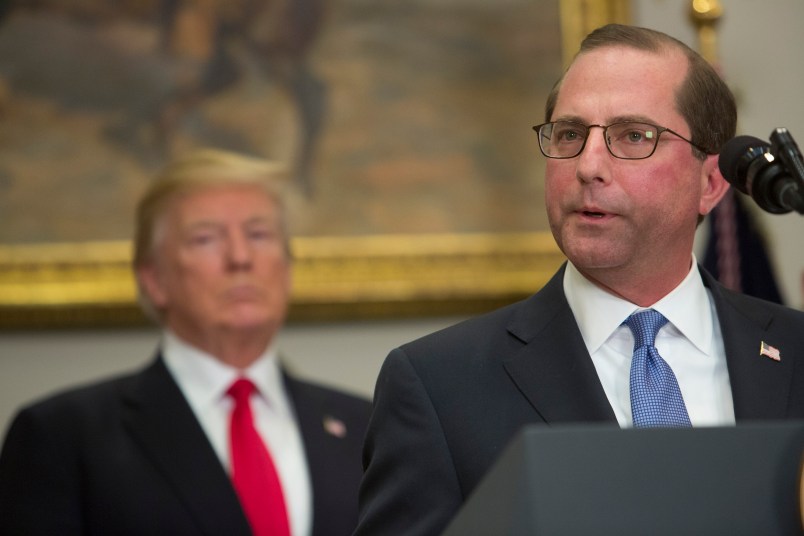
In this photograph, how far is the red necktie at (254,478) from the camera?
14.0 ft

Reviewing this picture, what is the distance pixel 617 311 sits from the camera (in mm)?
2855

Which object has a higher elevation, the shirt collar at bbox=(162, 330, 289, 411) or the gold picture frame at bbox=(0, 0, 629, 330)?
the gold picture frame at bbox=(0, 0, 629, 330)

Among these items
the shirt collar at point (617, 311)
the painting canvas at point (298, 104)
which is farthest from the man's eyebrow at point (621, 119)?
the painting canvas at point (298, 104)

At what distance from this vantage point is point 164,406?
14.6ft

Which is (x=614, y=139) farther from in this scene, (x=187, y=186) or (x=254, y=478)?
(x=187, y=186)

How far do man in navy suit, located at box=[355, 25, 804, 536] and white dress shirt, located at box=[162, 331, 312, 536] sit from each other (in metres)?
1.74

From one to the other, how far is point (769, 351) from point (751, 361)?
0.07 meters

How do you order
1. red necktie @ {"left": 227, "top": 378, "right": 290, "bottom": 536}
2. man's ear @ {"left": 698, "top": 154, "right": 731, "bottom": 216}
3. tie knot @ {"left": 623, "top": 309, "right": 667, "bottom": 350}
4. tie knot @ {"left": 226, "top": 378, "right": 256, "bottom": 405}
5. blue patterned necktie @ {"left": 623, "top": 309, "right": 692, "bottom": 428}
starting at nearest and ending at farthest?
1. blue patterned necktie @ {"left": 623, "top": 309, "right": 692, "bottom": 428}
2. tie knot @ {"left": 623, "top": 309, "right": 667, "bottom": 350}
3. man's ear @ {"left": 698, "top": 154, "right": 731, "bottom": 216}
4. red necktie @ {"left": 227, "top": 378, "right": 290, "bottom": 536}
5. tie knot @ {"left": 226, "top": 378, "right": 256, "bottom": 405}

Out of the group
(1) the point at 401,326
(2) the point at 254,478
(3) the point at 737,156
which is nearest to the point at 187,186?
(2) the point at 254,478

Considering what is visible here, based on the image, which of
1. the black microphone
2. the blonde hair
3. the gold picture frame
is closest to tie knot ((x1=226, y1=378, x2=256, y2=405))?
the blonde hair

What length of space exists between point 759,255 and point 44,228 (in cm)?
286

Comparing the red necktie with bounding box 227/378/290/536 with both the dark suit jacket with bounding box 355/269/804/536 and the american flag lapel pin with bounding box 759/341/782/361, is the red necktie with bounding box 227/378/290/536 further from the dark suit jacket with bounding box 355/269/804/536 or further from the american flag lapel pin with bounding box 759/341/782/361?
the american flag lapel pin with bounding box 759/341/782/361

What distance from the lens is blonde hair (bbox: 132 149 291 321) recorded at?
190 inches

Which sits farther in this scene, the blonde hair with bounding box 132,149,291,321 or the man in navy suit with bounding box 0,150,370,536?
the blonde hair with bounding box 132,149,291,321
